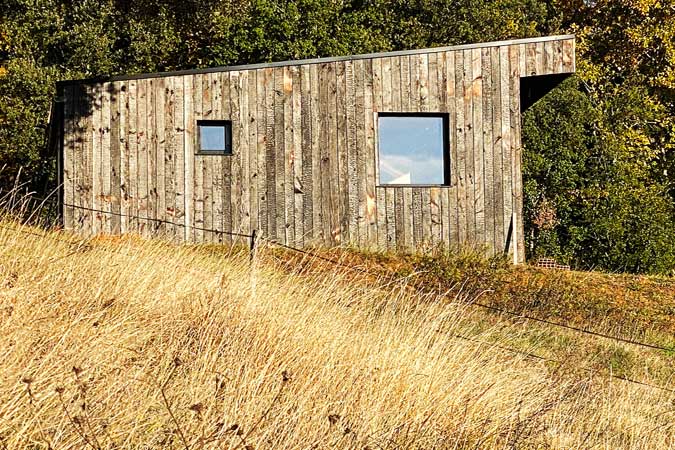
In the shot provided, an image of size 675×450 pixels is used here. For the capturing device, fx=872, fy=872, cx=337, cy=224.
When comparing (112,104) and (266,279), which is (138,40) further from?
(266,279)

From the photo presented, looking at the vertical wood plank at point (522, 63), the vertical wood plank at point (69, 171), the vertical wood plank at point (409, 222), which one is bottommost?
the vertical wood plank at point (409, 222)

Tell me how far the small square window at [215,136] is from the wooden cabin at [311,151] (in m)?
0.02

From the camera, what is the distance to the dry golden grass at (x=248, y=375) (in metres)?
3.80

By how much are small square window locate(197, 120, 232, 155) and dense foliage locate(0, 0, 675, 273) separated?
6907mm

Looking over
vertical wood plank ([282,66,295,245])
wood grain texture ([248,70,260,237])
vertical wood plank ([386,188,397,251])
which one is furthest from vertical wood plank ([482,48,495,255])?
wood grain texture ([248,70,260,237])

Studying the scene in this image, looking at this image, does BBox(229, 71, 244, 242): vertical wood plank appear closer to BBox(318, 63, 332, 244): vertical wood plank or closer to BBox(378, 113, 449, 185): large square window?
BBox(318, 63, 332, 244): vertical wood plank

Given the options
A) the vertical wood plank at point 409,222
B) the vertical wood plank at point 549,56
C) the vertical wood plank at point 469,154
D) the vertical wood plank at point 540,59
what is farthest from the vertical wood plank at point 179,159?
the vertical wood plank at point 549,56

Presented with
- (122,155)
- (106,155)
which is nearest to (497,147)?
(122,155)

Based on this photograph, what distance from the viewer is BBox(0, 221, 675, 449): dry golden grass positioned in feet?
12.5

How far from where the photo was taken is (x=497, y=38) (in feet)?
75.8

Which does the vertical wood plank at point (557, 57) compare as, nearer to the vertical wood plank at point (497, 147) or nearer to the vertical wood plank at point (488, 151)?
the vertical wood plank at point (497, 147)

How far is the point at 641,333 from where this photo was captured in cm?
970

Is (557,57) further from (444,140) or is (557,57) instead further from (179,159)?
(179,159)

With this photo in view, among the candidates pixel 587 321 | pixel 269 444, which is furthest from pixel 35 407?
pixel 587 321
